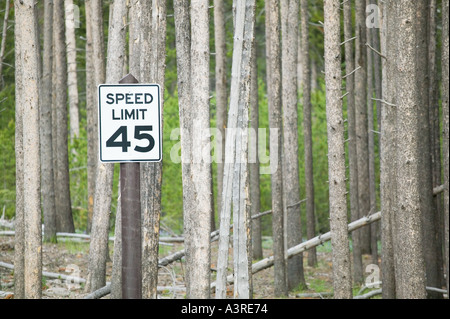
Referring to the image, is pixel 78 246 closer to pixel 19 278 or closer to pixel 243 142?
pixel 19 278

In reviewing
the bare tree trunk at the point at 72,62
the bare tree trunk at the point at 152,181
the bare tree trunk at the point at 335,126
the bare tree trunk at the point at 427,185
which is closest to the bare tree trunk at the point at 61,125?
the bare tree trunk at the point at 72,62

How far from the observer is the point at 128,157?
18.2 feet

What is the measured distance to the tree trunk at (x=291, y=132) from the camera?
12.6 meters

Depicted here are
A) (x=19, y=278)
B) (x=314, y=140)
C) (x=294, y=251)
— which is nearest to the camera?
(x=19, y=278)

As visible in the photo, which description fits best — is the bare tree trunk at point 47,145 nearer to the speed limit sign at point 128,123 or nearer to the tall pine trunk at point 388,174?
the tall pine trunk at point 388,174

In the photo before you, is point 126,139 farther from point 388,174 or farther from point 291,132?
point 291,132

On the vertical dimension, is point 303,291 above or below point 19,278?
below

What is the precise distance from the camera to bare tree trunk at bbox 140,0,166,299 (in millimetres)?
8789

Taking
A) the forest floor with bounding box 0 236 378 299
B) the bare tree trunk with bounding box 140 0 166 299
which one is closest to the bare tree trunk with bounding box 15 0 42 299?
the forest floor with bounding box 0 236 378 299

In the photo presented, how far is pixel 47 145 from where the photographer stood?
15664 millimetres

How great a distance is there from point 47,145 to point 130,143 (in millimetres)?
10661

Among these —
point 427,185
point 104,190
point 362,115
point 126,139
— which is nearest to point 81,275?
point 104,190
